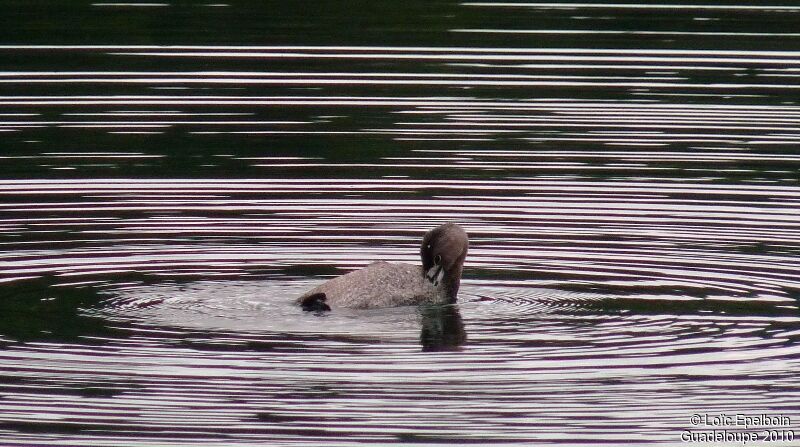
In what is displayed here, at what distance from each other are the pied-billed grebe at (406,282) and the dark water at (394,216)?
0.43 ft

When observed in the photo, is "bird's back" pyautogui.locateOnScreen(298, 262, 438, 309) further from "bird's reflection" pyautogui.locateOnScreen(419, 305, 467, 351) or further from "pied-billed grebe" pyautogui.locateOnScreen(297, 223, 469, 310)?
"bird's reflection" pyautogui.locateOnScreen(419, 305, 467, 351)

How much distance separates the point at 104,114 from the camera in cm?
1959

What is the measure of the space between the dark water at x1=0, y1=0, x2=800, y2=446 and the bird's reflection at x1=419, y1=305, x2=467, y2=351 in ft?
0.13

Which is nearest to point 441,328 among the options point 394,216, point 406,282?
point 406,282

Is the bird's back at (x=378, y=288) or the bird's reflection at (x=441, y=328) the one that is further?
the bird's back at (x=378, y=288)

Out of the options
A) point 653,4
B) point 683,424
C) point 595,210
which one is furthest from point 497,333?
point 653,4

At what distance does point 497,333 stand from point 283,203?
4787 millimetres

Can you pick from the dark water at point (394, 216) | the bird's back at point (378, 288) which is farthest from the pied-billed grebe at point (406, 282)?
the dark water at point (394, 216)

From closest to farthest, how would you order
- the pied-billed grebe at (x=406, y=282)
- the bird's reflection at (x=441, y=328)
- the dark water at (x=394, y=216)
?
the dark water at (x=394, y=216) → the bird's reflection at (x=441, y=328) → the pied-billed grebe at (x=406, y=282)

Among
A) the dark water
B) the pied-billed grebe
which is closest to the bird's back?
the pied-billed grebe

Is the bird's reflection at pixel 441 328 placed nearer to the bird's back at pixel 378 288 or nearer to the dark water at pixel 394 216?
the dark water at pixel 394 216

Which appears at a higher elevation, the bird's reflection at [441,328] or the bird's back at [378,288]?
the bird's back at [378,288]

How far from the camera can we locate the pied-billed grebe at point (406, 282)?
12438 mm

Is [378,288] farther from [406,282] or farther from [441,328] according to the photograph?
[441,328]
